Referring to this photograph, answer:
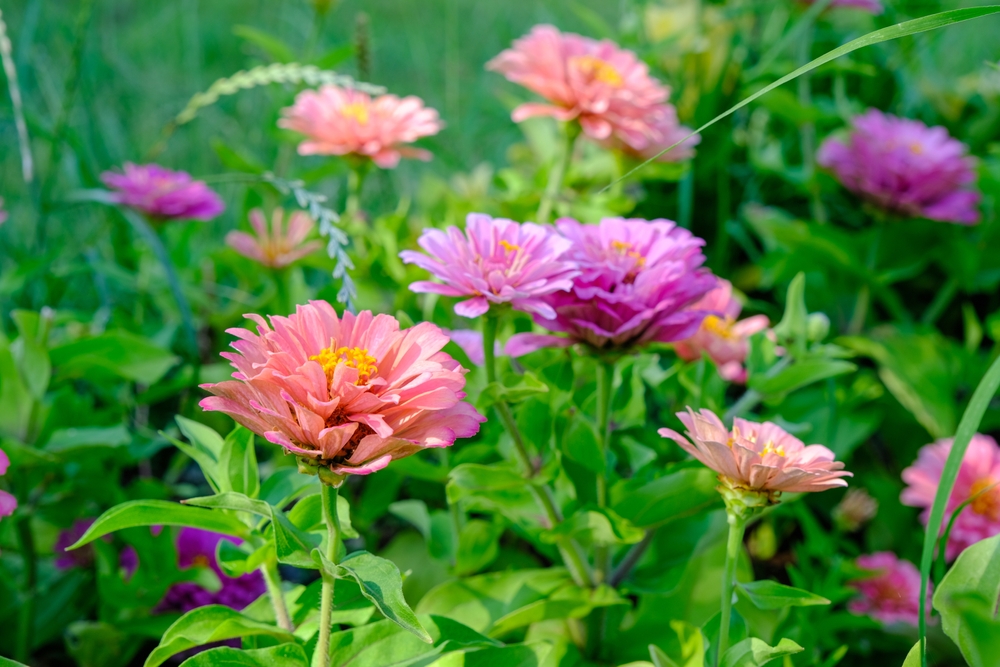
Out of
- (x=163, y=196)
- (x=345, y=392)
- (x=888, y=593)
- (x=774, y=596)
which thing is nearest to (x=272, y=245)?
(x=163, y=196)

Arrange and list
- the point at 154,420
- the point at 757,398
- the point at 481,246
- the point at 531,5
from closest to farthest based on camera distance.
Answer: the point at 481,246 → the point at 757,398 → the point at 154,420 → the point at 531,5

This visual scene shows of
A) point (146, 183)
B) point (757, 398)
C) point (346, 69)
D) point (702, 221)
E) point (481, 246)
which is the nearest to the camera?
point (481, 246)

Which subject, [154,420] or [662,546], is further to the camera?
[154,420]

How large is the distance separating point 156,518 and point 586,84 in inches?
28.1

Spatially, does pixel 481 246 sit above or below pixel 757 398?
above

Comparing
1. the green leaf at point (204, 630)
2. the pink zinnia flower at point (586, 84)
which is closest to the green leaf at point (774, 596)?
the green leaf at point (204, 630)

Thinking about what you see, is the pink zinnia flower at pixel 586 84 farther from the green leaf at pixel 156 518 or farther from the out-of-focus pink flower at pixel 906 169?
the green leaf at pixel 156 518

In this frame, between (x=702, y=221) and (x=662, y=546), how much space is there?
0.83 m

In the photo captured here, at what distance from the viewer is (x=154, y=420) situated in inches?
45.2

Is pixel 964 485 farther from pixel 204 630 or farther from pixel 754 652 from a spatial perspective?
pixel 204 630

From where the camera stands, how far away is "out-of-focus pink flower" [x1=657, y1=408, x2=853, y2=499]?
1.67 feet

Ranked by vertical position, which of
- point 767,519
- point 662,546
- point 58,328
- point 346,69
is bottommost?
point 767,519

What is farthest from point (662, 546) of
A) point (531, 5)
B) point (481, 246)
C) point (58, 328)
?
point (531, 5)

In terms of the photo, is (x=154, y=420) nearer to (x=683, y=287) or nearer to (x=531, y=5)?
(x=683, y=287)
